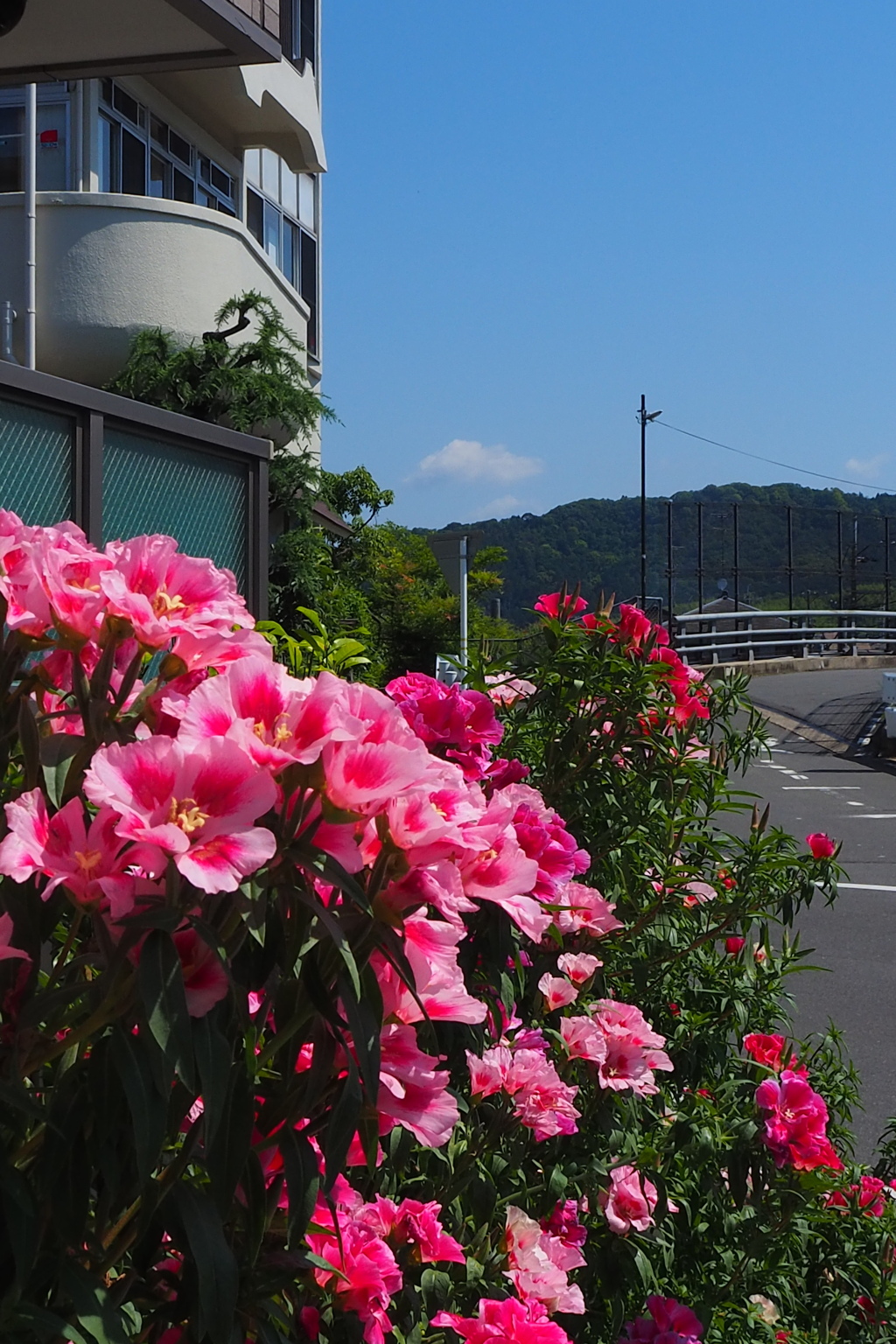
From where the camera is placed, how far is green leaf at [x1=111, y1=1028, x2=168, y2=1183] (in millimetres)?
799

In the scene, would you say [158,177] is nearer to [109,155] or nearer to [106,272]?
[109,155]

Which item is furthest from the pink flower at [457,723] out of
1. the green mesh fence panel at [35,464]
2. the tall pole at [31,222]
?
the tall pole at [31,222]

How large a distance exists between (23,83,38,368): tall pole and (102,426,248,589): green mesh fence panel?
765cm

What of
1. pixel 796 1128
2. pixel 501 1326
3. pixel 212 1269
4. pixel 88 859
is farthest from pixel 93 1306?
pixel 796 1128

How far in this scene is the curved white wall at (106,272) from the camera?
11.7 meters

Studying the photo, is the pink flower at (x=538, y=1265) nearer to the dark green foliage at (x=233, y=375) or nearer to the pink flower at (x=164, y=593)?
the pink flower at (x=164, y=593)

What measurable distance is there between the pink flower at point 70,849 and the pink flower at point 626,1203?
→ 1.40 metres

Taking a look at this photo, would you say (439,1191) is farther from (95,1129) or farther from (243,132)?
(243,132)

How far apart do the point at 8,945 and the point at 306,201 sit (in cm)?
1819

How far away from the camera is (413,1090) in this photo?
109 cm

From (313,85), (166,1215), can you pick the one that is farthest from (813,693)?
(166,1215)

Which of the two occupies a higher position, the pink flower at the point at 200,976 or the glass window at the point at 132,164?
the glass window at the point at 132,164

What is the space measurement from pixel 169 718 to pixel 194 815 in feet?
0.97

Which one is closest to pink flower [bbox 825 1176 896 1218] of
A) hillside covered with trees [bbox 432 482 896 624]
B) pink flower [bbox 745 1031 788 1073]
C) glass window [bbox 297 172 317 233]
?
pink flower [bbox 745 1031 788 1073]
